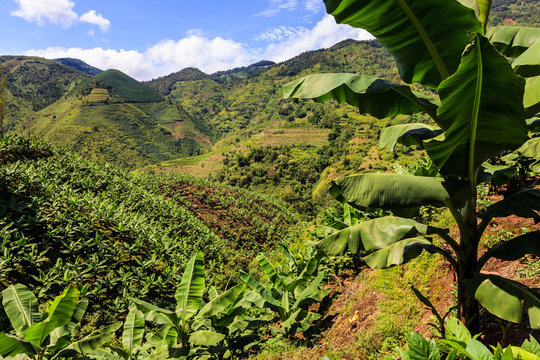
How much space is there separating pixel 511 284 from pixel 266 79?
6835 inches

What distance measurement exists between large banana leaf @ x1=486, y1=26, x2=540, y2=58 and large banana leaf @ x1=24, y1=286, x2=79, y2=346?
4.71m

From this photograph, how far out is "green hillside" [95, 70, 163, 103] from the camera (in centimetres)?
13800

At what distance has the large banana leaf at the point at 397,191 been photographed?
193cm

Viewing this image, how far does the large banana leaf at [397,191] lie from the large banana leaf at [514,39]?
65.8 inches

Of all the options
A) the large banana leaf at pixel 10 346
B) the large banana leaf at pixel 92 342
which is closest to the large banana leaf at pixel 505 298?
the large banana leaf at pixel 92 342

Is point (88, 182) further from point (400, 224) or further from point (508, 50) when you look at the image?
point (508, 50)

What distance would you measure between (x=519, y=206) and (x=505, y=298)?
71cm

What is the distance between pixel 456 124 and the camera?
183 cm

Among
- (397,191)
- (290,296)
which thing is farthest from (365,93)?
(290,296)

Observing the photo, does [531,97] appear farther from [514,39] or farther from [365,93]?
[514,39]

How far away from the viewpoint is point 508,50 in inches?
104

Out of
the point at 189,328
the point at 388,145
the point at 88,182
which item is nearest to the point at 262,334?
the point at 189,328

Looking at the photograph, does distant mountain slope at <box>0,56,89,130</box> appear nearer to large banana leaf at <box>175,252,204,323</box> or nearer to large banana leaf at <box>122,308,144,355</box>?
large banana leaf at <box>122,308,144,355</box>

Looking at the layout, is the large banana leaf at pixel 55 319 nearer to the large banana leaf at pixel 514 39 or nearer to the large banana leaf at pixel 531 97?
the large banana leaf at pixel 531 97
